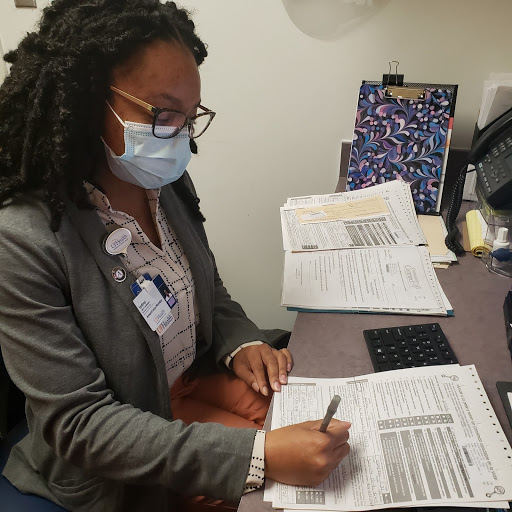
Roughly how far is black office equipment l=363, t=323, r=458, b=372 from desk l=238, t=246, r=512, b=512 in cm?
2

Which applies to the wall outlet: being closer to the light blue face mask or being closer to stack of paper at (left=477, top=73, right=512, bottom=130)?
the light blue face mask

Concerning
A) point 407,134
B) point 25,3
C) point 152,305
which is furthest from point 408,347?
point 25,3

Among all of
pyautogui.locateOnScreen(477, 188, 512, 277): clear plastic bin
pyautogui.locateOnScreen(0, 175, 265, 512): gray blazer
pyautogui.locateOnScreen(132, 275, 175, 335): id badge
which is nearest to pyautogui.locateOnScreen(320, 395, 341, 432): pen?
pyautogui.locateOnScreen(0, 175, 265, 512): gray blazer

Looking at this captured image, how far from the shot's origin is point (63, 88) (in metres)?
0.75

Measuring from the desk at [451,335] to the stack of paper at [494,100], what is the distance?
1.49 feet

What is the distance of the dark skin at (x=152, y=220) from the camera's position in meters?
0.67

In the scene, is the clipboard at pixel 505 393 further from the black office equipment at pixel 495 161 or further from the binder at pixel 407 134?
the binder at pixel 407 134

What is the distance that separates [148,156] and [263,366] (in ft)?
1.53

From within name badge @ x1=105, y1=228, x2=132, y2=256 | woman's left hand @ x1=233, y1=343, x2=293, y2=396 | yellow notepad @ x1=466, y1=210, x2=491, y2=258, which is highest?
name badge @ x1=105, y1=228, x2=132, y2=256

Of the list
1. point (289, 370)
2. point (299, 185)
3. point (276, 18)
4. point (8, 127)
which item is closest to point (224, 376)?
point (289, 370)

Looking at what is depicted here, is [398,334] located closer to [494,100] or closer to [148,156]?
[148,156]

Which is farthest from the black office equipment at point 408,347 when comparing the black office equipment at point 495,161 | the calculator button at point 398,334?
the black office equipment at point 495,161

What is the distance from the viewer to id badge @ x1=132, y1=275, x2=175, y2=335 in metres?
0.87

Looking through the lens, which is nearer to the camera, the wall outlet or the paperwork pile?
the paperwork pile
